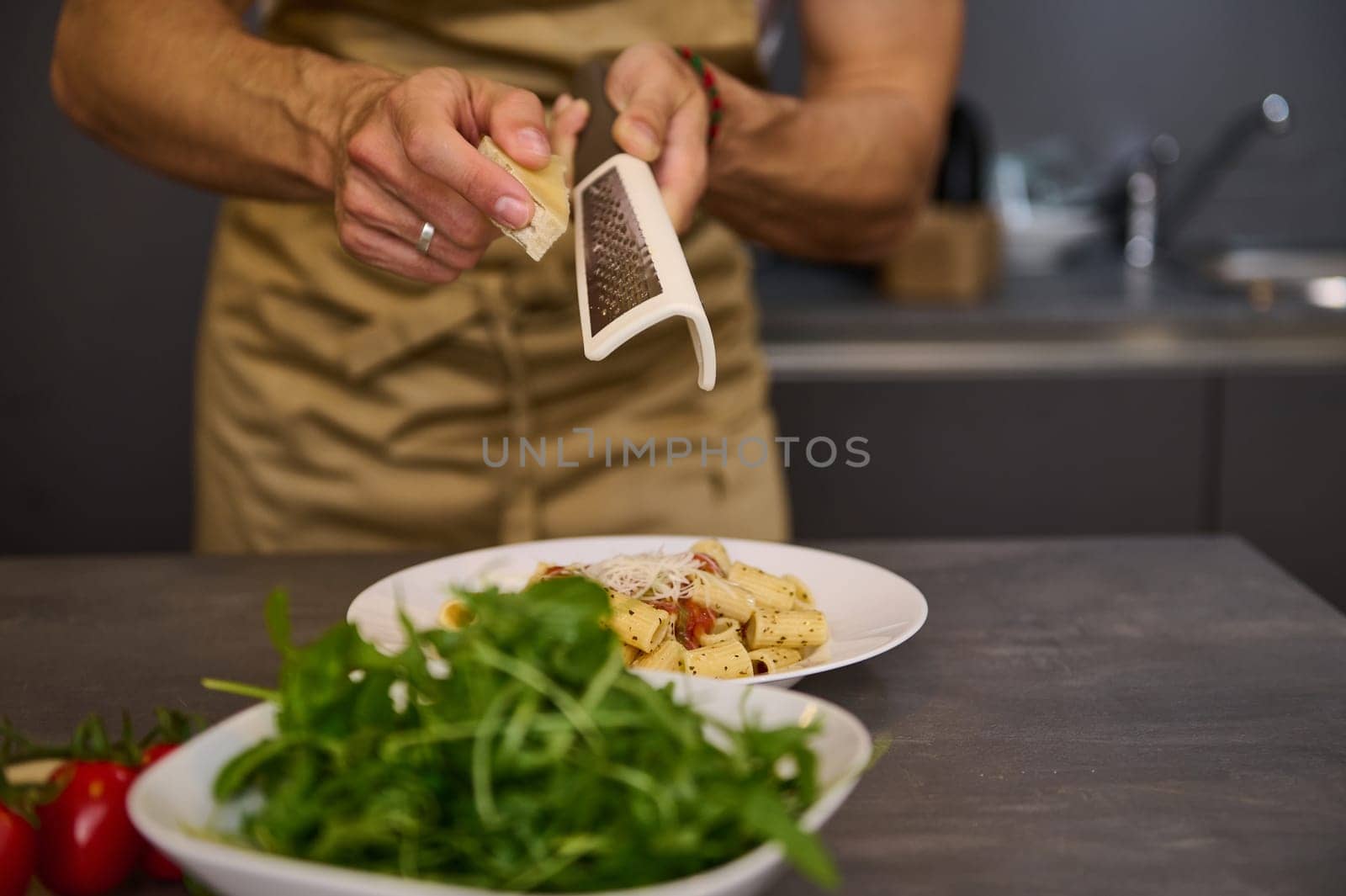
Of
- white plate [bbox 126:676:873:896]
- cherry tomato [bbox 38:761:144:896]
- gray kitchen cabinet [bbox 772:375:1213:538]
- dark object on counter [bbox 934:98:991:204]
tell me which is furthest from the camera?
dark object on counter [bbox 934:98:991:204]

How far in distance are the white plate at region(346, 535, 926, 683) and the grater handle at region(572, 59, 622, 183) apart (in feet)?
0.86

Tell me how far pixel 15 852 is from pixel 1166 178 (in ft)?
8.20

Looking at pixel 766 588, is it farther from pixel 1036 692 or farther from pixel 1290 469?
pixel 1290 469

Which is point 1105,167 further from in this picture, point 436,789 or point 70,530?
point 436,789

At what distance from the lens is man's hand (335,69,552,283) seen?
82 cm

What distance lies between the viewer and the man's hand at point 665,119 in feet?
2.97

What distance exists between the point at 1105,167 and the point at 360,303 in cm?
173

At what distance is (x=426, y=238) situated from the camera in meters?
0.94

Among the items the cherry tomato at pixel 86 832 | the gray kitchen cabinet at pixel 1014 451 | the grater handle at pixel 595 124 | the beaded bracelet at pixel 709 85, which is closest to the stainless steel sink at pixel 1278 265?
the gray kitchen cabinet at pixel 1014 451

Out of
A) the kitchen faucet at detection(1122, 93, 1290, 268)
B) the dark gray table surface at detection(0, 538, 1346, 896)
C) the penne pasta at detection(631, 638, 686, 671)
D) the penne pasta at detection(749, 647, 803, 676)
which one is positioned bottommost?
the dark gray table surface at detection(0, 538, 1346, 896)

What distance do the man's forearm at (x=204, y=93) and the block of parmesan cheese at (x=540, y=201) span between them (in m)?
0.17

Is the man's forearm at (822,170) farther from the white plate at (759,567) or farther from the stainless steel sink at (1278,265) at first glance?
the stainless steel sink at (1278,265)

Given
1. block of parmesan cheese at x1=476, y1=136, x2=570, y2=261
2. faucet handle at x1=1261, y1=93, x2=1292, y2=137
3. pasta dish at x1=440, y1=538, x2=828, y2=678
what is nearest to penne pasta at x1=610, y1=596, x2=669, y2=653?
pasta dish at x1=440, y1=538, x2=828, y2=678

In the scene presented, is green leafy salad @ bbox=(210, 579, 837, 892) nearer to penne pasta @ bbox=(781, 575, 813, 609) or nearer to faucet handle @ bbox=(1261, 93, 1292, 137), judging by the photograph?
penne pasta @ bbox=(781, 575, 813, 609)
